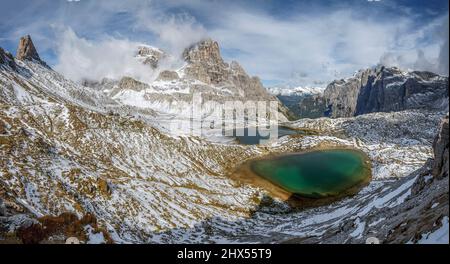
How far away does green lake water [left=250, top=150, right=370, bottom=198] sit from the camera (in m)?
138

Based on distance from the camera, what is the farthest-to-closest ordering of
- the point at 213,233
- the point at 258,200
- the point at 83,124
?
the point at 83,124 → the point at 258,200 → the point at 213,233

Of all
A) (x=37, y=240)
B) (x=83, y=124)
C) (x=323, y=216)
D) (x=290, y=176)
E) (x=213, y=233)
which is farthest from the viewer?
(x=290, y=176)

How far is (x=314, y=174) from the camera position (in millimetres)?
163375

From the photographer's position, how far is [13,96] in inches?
7146

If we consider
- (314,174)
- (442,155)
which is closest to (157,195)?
(442,155)

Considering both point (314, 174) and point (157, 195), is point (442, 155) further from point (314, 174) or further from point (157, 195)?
point (314, 174)

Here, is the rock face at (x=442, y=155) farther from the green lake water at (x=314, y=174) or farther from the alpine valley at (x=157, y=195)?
the green lake water at (x=314, y=174)

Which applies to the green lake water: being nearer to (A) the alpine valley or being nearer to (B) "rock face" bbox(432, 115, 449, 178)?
(A) the alpine valley

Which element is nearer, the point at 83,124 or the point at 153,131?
the point at 83,124
